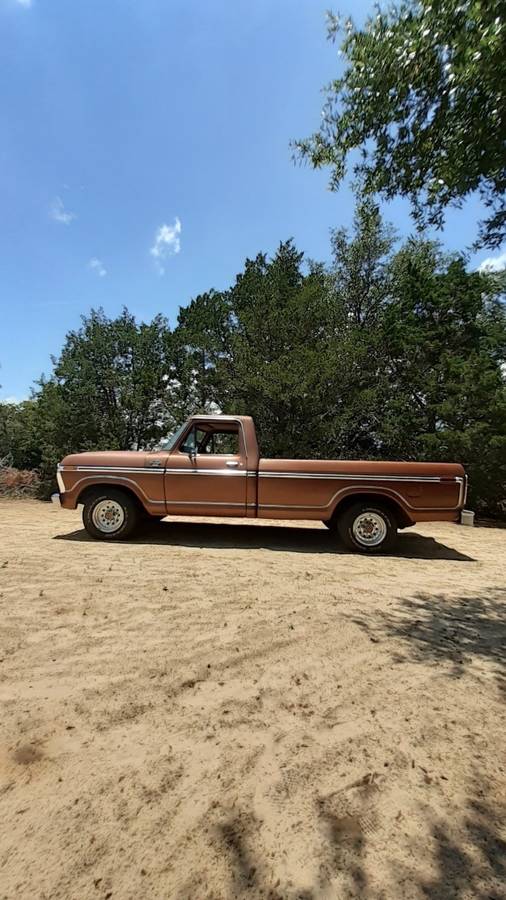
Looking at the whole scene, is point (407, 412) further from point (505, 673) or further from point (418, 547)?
point (505, 673)

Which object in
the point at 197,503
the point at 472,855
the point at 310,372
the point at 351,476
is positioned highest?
the point at 310,372

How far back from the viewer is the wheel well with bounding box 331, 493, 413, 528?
22.5ft

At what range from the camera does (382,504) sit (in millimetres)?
6945

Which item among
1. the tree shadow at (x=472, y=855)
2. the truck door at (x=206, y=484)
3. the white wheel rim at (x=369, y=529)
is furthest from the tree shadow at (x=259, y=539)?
the tree shadow at (x=472, y=855)

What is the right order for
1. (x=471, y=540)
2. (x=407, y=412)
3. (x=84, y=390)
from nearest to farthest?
(x=471, y=540) < (x=407, y=412) < (x=84, y=390)

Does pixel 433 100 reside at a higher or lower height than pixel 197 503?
higher

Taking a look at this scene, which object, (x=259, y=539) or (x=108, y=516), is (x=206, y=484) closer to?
(x=259, y=539)

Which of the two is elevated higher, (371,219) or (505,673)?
(371,219)

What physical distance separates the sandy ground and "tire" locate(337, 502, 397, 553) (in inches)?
74.8

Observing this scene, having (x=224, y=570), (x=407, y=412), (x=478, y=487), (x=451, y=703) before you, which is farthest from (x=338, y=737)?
(x=407, y=412)

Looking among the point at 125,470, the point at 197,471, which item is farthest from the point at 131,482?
the point at 197,471

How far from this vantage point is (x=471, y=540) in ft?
29.0

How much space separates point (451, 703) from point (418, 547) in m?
5.05

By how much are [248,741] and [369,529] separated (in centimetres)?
490
